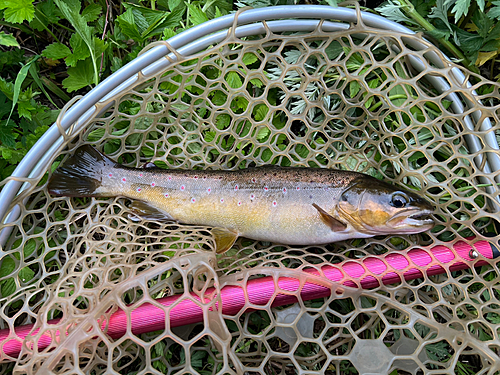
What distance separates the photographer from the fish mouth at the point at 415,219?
1.96 metres

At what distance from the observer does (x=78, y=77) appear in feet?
8.08

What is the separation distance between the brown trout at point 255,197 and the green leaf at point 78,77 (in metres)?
0.67

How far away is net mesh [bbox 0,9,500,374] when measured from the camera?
1.66m

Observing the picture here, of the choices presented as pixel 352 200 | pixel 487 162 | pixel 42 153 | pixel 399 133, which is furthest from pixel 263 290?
pixel 487 162

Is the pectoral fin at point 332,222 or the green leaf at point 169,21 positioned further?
the green leaf at point 169,21

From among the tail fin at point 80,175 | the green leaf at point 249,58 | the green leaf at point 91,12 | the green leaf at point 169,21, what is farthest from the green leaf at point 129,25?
the tail fin at point 80,175

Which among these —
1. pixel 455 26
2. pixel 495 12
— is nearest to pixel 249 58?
pixel 455 26

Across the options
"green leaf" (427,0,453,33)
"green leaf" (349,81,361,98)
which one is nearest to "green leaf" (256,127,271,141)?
"green leaf" (349,81,361,98)

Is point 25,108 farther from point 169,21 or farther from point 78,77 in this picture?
point 169,21

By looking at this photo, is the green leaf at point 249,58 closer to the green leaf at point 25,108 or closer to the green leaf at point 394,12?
the green leaf at point 394,12

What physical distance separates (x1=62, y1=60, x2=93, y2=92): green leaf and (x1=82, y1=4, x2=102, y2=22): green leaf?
0.38m

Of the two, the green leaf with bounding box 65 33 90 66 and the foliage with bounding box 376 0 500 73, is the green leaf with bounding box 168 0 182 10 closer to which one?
the green leaf with bounding box 65 33 90 66

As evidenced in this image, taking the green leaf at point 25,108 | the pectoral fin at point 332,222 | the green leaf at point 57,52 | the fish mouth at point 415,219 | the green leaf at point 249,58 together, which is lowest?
the pectoral fin at point 332,222

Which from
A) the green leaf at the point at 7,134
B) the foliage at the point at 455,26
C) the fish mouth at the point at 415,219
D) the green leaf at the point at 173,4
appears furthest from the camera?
the green leaf at the point at 173,4
